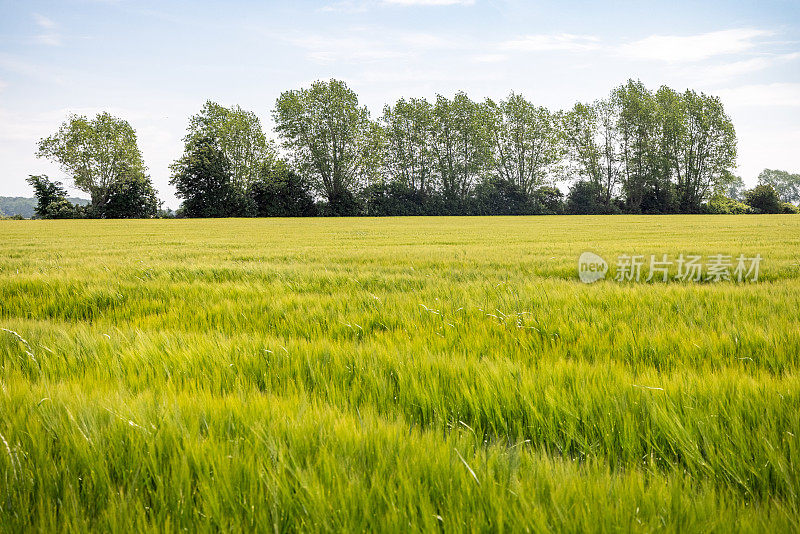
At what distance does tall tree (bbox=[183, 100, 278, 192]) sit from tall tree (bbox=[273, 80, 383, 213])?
3421 millimetres

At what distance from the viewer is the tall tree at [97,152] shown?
185ft

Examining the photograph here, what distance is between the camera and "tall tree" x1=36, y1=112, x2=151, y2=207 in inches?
2219

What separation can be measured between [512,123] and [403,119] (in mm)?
17219

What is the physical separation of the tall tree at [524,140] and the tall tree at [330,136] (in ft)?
62.8

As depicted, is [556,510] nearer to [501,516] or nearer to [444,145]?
[501,516]

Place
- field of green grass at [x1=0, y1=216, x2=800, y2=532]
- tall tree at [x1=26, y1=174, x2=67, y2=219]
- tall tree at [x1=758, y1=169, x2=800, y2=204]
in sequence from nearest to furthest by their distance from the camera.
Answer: field of green grass at [x1=0, y1=216, x2=800, y2=532] < tall tree at [x1=26, y1=174, x2=67, y2=219] < tall tree at [x1=758, y1=169, x2=800, y2=204]

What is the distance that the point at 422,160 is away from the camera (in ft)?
218

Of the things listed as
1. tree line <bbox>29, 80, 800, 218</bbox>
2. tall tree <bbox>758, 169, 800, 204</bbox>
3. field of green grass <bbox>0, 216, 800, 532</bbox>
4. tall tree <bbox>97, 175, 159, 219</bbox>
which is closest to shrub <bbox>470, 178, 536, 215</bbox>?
tree line <bbox>29, 80, 800, 218</bbox>

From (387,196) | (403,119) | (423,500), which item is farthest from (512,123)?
(423,500)

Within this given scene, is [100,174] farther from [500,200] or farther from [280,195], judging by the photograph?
[500,200]

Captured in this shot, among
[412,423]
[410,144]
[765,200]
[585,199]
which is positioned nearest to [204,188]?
[410,144]

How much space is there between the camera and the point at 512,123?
66.1 m

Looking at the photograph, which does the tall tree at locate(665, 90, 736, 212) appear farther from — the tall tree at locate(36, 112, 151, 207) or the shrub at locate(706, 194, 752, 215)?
the tall tree at locate(36, 112, 151, 207)

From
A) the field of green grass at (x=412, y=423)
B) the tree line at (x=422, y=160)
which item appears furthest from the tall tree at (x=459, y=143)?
the field of green grass at (x=412, y=423)
